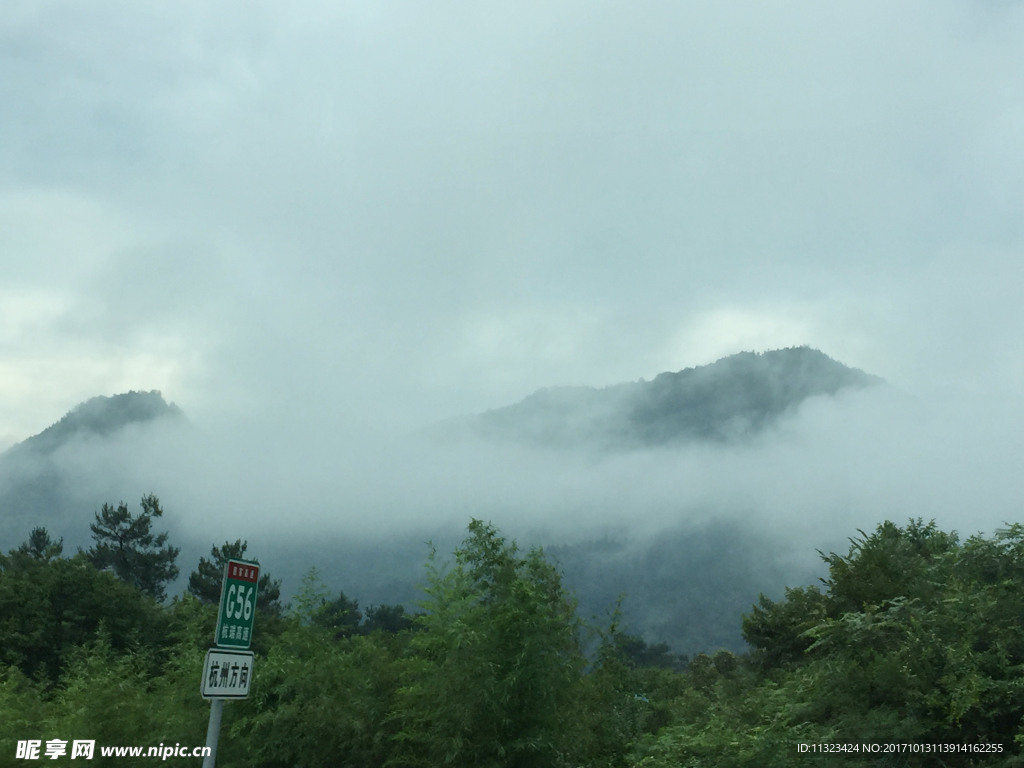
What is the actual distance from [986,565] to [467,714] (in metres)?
9.34

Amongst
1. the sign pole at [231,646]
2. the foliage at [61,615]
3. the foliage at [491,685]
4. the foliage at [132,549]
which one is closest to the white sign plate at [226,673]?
the sign pole at [231,646]

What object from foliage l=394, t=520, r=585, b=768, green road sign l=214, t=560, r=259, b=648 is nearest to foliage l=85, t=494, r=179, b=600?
foliage l=394, t=520, r=585, b=768

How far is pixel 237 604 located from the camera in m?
8.22

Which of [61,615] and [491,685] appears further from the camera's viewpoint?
[61,615]

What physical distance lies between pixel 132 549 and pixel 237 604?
76493 millimetres

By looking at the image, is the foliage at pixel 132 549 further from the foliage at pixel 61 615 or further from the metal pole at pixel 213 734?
the metal pole at pixel 213 734

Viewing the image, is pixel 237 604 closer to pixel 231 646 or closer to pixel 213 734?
pixel 231 646

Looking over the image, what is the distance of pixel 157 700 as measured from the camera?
15.2 m

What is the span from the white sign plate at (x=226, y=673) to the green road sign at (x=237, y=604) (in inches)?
4.3

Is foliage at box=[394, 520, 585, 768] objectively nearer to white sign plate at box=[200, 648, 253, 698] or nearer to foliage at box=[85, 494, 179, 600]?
white sign plate at box=[200, 648, 253, 698]

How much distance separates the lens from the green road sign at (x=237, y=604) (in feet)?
26.4

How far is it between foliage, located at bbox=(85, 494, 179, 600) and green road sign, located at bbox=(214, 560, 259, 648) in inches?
2912

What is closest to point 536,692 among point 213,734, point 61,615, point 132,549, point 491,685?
point 491,685

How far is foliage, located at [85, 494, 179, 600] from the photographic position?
7431 cm
